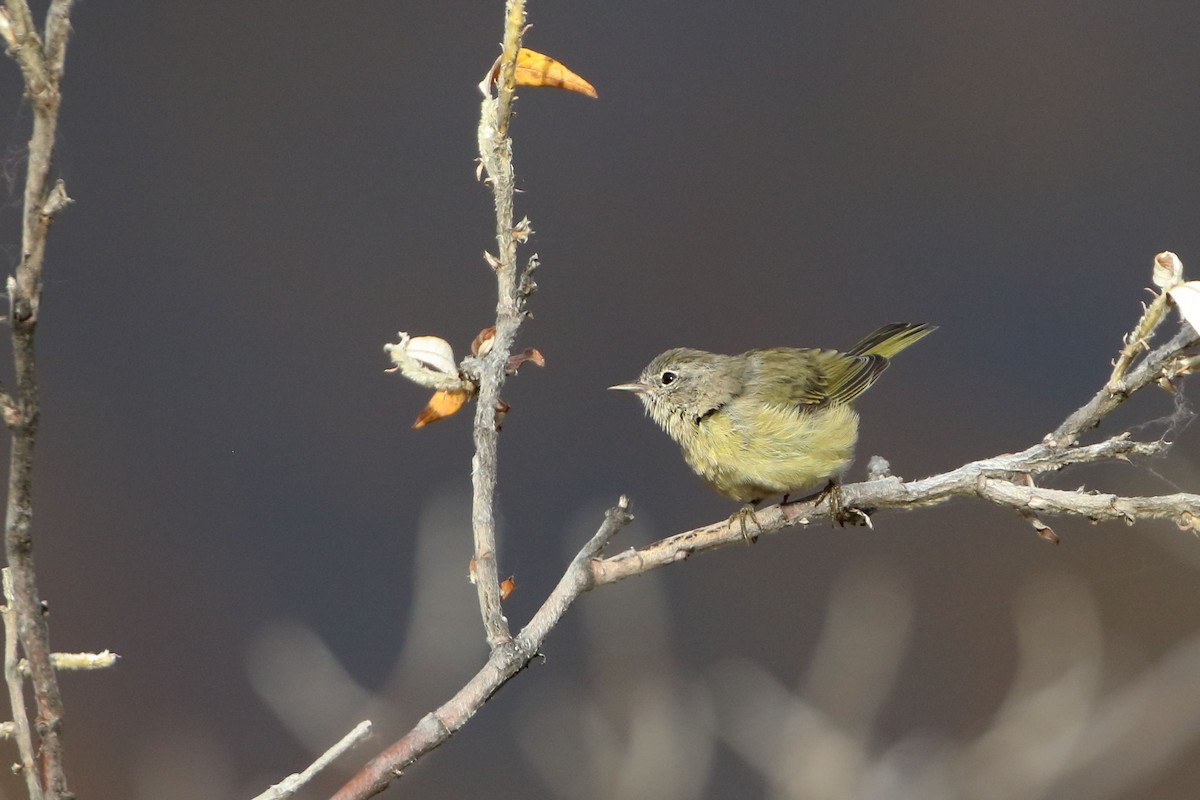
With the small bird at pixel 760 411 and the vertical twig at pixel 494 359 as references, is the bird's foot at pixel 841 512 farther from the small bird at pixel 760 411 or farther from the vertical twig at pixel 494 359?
the vertical twig at pixel 494 359

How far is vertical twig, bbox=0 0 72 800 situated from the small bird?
5.19 ft

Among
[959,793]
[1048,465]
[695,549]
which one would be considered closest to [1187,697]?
[959,793]

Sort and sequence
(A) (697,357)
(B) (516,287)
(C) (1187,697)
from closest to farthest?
(B) (516,287) < (C) (1187,697) < (A) (697,357)

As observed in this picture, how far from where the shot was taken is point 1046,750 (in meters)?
2.20

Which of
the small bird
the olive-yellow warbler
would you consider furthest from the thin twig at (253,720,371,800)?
the olive-yellow warbler

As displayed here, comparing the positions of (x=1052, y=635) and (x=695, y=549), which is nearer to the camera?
(x=695, y=549)

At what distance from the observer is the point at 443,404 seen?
52.3 inches

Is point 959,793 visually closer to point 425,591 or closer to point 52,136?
point 425,591

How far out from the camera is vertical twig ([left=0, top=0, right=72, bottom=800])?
80cm

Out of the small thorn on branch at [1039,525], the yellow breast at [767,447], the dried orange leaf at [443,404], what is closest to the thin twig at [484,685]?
the dried orange leaf at [443,404]

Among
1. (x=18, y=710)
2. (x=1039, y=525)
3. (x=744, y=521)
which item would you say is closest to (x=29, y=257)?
(x=18, y=710)

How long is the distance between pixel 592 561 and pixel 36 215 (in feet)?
2.54

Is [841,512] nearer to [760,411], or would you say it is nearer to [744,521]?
[744,521]

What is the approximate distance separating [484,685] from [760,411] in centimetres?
170
